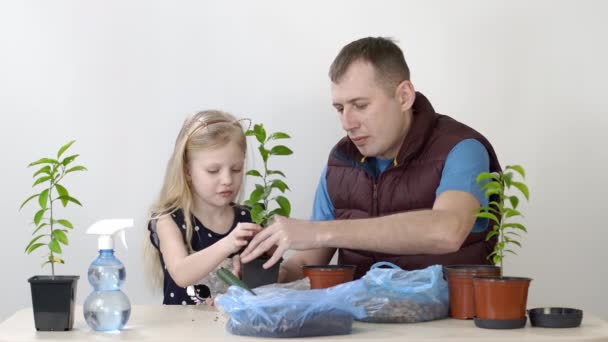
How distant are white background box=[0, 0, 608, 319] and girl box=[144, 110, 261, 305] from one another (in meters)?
0.36

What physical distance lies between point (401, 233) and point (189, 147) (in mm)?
736

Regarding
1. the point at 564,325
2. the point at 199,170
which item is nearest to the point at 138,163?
the point at 199,170

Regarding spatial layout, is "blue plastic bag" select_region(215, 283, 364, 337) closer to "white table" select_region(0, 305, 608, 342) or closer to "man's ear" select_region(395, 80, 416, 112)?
"white table" select_region(0, 305, 608, 342)

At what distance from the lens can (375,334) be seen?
65.6 inches

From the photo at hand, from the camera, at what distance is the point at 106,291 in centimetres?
178

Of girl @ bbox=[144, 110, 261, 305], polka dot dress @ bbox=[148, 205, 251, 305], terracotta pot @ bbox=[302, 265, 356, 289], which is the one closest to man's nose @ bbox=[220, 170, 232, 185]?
girl @ bbox=[144, 110, 261, 305]

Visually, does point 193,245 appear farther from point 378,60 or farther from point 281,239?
point 378,60

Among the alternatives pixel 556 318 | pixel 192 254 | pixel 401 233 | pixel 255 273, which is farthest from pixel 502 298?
pixel 192 254

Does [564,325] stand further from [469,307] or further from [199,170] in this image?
[199,170]

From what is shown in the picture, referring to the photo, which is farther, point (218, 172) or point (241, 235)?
point (218, 172)

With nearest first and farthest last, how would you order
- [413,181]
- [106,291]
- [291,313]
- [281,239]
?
[291,313] → [106,291] → [281,239] → [413,181]

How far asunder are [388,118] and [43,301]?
124 cm

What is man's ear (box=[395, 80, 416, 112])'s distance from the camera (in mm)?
2633

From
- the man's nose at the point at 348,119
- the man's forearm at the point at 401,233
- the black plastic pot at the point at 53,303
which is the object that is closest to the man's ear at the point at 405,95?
the man's nose at the point at 348,119
